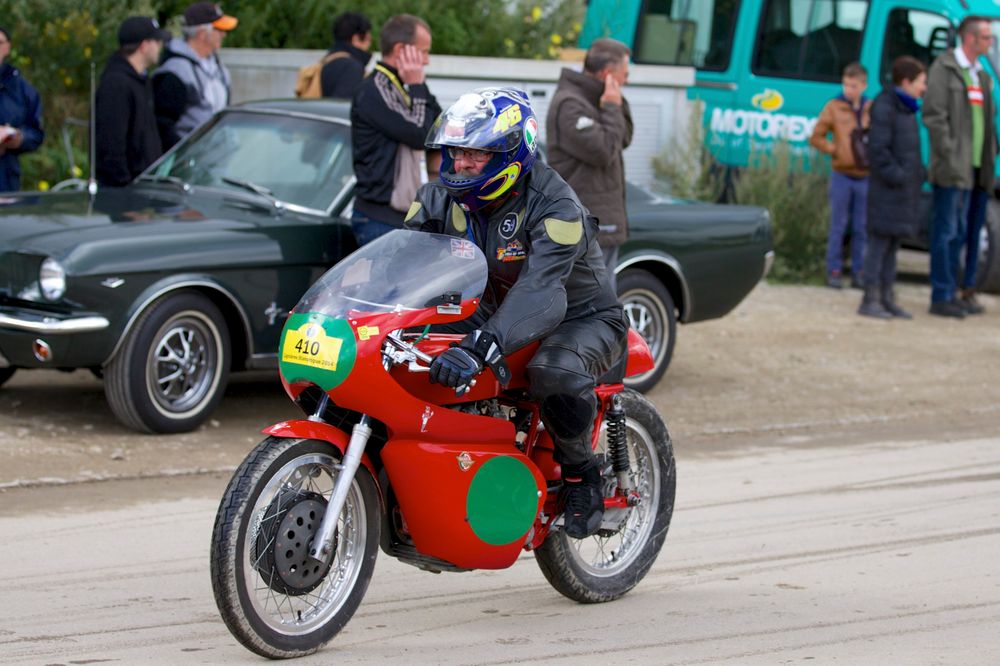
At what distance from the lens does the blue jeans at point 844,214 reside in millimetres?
14578

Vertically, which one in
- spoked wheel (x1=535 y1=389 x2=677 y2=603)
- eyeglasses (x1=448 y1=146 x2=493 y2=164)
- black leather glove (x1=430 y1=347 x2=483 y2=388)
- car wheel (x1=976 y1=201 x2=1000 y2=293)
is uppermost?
eyeglasses (x1=448 y1=146 x2=493 y2=164)

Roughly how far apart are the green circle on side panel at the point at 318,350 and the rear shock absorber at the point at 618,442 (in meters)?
1.31

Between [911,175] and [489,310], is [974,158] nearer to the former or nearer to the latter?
[911,175]

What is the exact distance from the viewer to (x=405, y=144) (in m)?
8.54

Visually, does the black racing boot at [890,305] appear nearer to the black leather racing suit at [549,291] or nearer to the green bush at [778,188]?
the green bush at [778,188]

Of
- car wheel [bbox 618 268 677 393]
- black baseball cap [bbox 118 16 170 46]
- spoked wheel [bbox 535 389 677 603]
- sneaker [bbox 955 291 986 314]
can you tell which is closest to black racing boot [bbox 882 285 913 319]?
sneaker [bbox 955 291 986 314]

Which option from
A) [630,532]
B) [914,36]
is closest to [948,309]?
[914,36]

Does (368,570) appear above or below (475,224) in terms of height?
below

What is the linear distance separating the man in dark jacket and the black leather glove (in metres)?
0.06

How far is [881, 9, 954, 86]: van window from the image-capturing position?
49.1 feet

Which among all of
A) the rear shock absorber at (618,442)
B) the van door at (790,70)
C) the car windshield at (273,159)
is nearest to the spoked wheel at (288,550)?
the rear shock absorber at (618,442)

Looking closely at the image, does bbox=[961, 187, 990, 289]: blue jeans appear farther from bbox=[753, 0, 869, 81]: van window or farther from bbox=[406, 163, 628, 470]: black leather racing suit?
bbox=[406, 163, 628, 470]: black leather racing suit

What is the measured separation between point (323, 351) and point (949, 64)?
9.68m

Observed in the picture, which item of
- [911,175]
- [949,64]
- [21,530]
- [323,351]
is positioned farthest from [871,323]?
[323,351]
